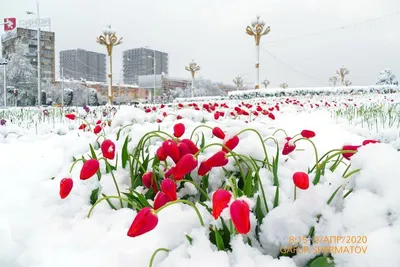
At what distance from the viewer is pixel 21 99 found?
34750 millimetres

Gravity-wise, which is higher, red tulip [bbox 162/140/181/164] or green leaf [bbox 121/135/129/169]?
red tulip [bbox 162/140/181/164]

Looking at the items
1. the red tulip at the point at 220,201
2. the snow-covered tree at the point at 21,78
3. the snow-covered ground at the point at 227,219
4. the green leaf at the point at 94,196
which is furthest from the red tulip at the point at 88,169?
the snow-covered tree at the point at 21,78

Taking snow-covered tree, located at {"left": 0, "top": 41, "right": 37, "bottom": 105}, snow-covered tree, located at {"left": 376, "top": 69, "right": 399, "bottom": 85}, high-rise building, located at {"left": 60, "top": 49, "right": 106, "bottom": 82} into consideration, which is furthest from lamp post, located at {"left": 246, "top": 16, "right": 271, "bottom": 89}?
high-rise building, located at {"left": 60, "top": 49, "right": 106, "bottom": 82}

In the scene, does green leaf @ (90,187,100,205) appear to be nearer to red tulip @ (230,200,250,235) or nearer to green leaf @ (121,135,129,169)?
green leaf @ (121,135,129,169)

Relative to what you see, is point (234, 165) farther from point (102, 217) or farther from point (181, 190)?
point (102, 217)

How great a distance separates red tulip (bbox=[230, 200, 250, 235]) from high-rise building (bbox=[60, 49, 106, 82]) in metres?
73.3

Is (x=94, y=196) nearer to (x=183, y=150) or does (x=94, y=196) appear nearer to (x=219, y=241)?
(x=183, y=150)

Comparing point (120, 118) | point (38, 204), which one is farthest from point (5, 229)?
point (120, 118)

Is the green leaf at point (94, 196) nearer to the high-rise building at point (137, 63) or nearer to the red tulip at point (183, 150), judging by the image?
the red tulip at point (183, 150)

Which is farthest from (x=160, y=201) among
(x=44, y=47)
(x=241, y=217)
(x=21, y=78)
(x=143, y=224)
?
(x=44, y=47)

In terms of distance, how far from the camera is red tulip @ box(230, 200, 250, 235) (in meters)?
0.80

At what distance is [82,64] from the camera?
78.4 metres

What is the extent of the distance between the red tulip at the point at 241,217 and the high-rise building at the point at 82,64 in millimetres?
73338

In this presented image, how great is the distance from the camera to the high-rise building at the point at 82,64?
247 feet
